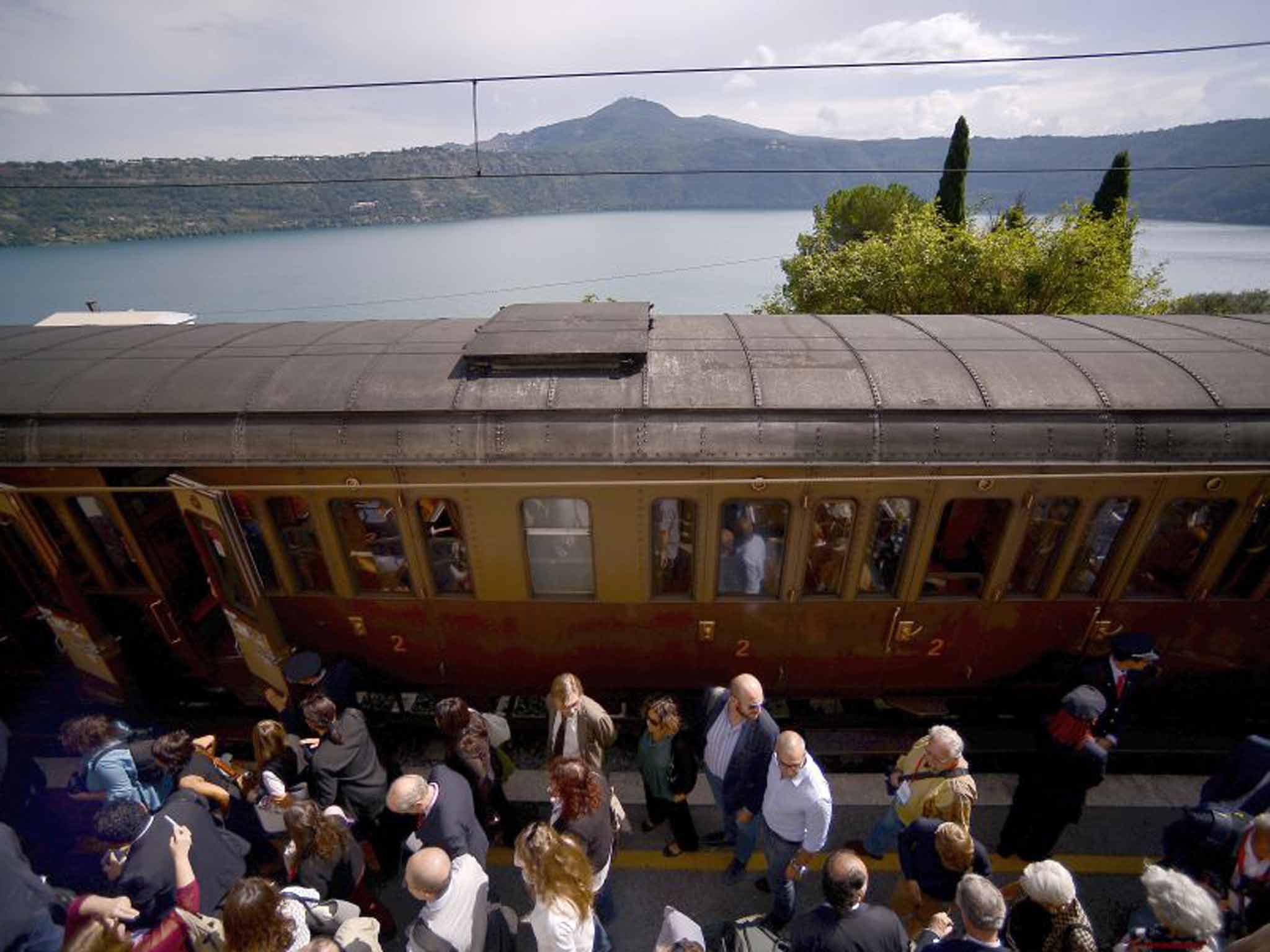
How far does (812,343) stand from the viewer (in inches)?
235

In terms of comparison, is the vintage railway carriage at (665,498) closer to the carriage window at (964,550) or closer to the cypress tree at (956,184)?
the carriage window at (964,550)

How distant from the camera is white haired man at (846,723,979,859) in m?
4.17

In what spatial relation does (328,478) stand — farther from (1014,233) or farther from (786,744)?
(1014,233)

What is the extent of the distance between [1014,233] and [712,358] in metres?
15.3

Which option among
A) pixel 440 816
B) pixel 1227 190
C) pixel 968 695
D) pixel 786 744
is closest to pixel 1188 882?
pixel 786 744

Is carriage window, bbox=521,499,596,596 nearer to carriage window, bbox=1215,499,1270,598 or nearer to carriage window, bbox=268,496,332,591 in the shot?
carriage window, bbox=268,496,332,591

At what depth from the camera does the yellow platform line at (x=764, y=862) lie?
5301mm

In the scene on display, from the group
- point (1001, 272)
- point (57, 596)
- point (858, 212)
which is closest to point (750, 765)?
point (57, 596)

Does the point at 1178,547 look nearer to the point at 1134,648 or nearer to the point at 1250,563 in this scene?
the point at 1250,563

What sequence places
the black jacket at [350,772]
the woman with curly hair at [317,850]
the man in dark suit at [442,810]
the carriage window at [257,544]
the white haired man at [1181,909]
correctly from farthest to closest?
the carriage window at [257,544]
the black jacket at [350,772]
the man in dark suit at [442,810]
the woman with curly hair at [317,850]
the white haired man at [1181,909]

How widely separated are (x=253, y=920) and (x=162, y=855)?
112 centimetres

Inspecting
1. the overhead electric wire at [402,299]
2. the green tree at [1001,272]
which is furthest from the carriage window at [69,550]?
the overhead electric wire at [402,299]

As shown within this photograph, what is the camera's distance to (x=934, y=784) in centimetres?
437

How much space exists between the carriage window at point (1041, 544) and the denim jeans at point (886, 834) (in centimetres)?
230
